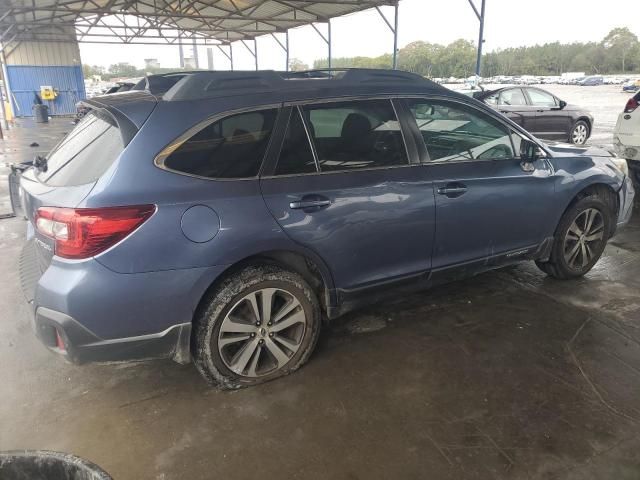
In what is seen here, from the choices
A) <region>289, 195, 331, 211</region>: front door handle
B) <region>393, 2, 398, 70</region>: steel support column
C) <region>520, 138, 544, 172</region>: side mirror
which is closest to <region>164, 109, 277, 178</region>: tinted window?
<region>289, 195, 331, 211</region>: front door handle

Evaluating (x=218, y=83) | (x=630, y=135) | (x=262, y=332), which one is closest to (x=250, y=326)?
(x=262, y=332)

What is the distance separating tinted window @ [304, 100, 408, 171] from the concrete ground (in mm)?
1249

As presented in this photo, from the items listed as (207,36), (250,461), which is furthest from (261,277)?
(207,36)

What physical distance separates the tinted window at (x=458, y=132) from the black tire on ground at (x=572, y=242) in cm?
86

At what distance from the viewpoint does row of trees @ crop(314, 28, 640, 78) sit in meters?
20.3

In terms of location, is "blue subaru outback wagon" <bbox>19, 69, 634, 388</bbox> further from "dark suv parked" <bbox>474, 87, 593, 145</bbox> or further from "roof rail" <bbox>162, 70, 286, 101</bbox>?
"dark suv parked" <bbox>474, 87, 593, 145</bbox>

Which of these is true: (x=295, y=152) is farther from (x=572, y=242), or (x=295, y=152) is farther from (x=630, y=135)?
(x=630, y=135)

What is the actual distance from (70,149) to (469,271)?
2.78 m

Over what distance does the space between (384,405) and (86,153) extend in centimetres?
215

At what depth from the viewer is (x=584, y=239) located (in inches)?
165

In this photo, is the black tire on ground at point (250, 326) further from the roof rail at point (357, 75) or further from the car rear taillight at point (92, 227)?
the roof rail at point (357, 75)

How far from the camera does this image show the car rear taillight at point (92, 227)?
2.27 meters

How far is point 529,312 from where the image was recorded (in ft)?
12.3

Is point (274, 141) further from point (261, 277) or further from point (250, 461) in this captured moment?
point (250, 461)
